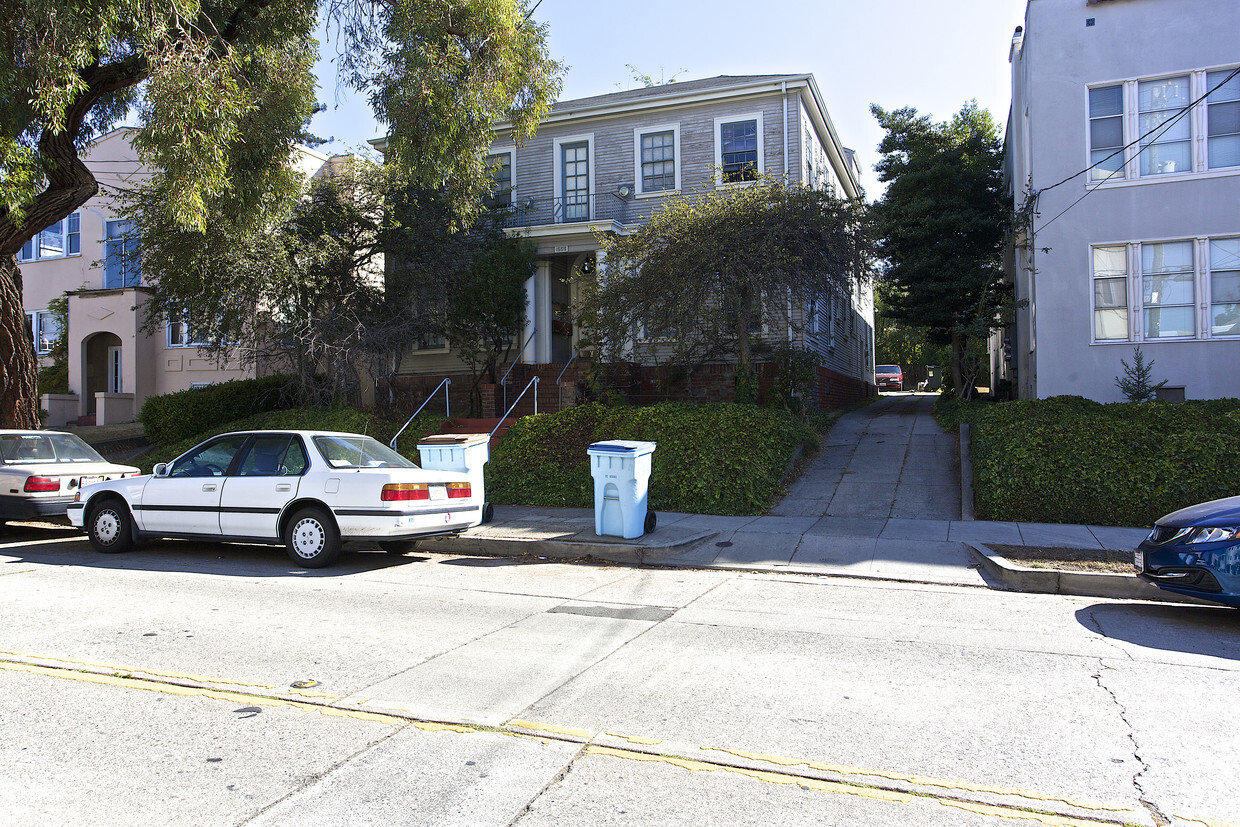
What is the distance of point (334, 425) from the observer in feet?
56.3

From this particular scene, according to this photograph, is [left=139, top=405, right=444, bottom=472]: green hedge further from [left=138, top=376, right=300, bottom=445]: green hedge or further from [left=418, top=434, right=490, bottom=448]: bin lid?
[left=418, top=434, right=490, bottom=448]: bin lid

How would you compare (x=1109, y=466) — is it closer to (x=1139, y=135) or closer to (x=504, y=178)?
(x=1139, y=135)

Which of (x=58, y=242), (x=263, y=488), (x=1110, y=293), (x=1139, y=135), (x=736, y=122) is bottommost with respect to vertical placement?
(x=263, y=488)

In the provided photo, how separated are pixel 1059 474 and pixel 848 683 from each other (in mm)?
7716

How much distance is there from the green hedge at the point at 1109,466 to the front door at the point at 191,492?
9815 millimetres

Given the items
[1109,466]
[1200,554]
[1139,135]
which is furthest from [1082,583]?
[1139,135]

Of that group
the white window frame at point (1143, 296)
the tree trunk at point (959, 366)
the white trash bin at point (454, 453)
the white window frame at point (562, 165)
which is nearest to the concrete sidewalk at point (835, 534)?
the white trash bin at point (454, 453)

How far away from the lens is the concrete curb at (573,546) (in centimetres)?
980

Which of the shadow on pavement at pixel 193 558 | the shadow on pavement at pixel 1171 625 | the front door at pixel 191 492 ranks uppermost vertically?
the front door at pixel 191 492

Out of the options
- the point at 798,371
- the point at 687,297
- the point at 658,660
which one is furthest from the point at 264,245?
the point at 658,660

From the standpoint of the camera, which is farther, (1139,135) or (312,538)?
(1139,135)

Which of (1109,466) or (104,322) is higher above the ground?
(104,322)

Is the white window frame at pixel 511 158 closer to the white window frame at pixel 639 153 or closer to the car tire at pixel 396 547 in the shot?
the white window frame at pixel 639 153

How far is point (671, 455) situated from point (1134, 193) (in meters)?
10.1
